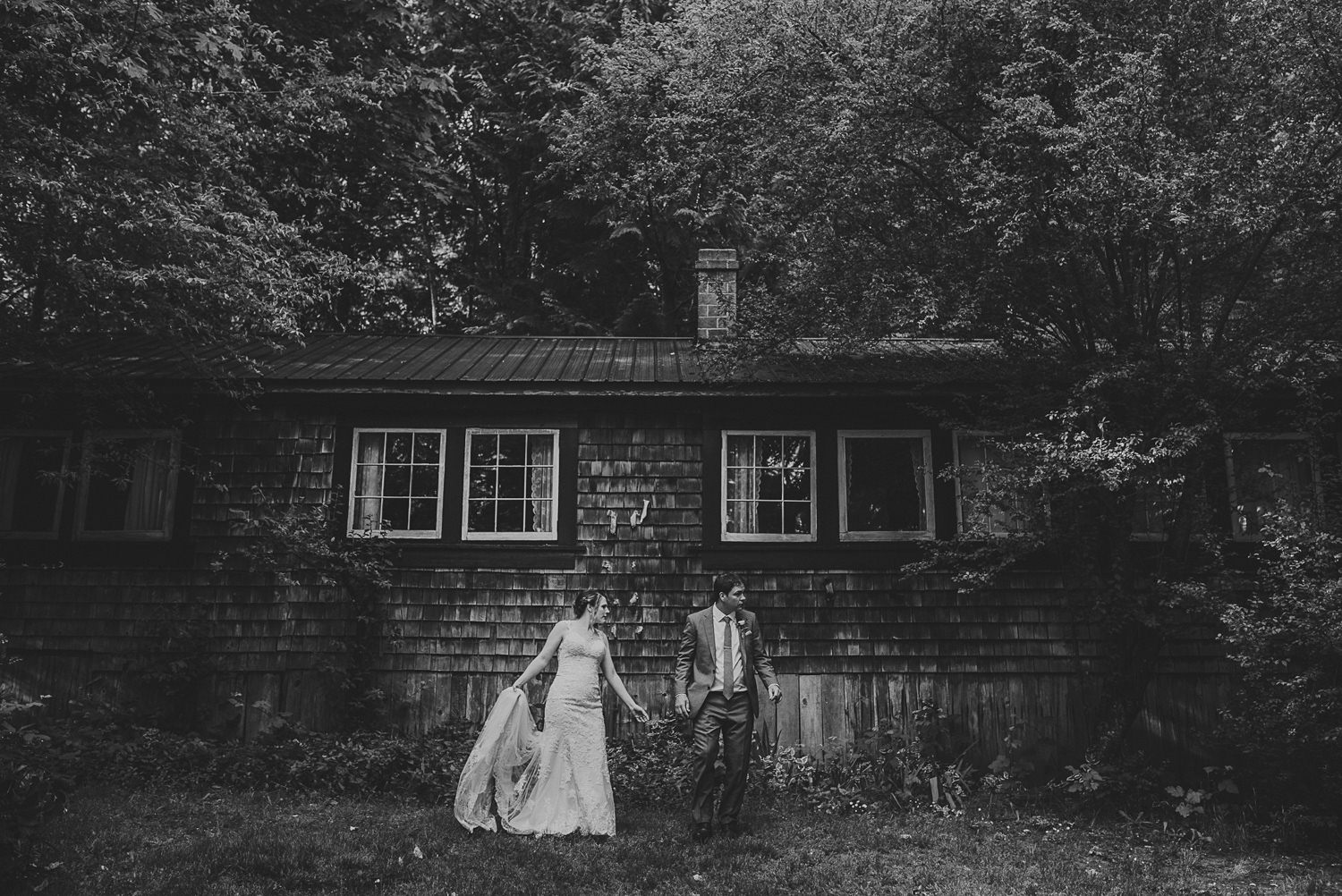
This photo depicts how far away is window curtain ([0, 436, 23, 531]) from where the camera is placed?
11.6 meters

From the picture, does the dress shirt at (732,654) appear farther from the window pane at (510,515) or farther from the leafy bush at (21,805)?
the leafy bush at (21,805)

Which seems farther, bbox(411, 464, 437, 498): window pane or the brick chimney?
the brick chimney

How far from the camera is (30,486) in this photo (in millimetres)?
11688

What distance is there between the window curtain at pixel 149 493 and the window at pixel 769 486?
5999mm

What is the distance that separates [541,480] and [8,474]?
589cm

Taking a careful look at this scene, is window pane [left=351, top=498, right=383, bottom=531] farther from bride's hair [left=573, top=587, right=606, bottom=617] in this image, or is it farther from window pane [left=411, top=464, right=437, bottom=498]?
bride's hair [left=573, top=587, right=606, bottom=617]

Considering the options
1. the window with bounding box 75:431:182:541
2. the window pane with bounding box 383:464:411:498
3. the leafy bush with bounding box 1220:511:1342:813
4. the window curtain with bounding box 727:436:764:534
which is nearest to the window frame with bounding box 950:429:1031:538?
the window curtain with bounding box 727:436:764:534

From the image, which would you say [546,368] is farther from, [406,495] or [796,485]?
[796,485]

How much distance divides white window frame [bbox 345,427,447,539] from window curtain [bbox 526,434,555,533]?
0.92 meters

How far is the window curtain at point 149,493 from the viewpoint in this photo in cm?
1148

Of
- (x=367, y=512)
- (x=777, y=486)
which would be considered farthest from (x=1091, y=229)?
(x=367, y=512)

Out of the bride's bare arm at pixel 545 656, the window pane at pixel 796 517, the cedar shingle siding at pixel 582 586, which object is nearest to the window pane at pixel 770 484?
the window pane at pixel 796 517

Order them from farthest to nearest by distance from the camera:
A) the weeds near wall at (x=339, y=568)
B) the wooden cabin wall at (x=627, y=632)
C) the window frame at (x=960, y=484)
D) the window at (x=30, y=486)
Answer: the window at (x=30, y=486)
the window frame at (x=960, y=484)
the wooden cabin wall at (x=627, y=632)
the weeds near wall at (x=339, y=568)

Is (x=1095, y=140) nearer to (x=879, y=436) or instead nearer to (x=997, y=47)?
(x=997, y=47)
